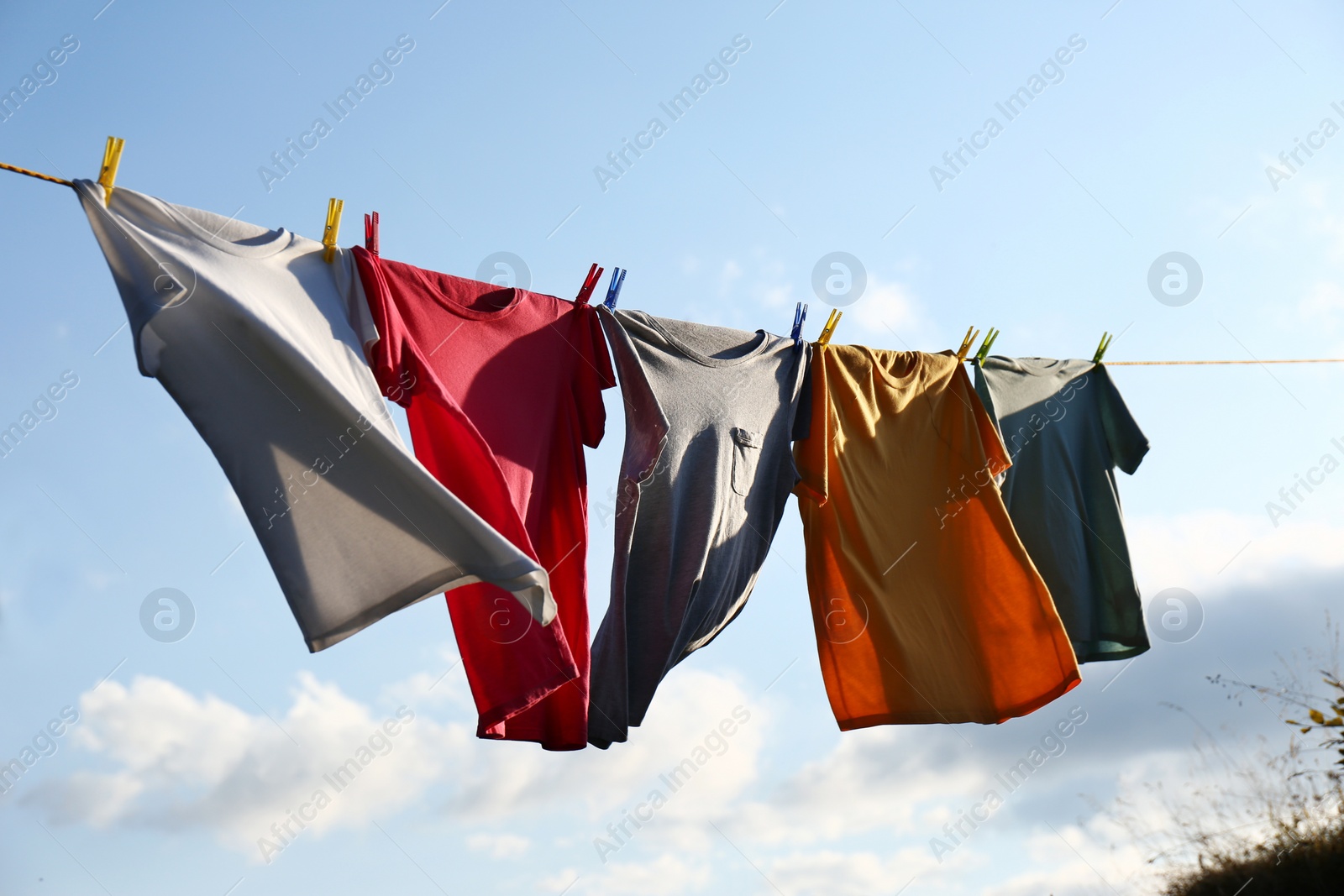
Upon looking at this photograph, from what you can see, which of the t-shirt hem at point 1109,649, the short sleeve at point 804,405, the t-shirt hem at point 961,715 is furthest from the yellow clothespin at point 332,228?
the t-shirt hem at point 1109,649

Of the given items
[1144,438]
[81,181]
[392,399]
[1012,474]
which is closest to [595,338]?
[392,399]

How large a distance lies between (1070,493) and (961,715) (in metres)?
1.22

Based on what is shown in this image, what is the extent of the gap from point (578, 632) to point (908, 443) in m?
1.72

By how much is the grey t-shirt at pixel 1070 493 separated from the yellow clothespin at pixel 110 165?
136 inches

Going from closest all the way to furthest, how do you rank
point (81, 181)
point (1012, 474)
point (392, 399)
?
point (81, 181), point (392, 399), point (1012, 474)

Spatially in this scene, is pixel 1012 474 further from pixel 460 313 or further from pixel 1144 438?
pixel 460 313

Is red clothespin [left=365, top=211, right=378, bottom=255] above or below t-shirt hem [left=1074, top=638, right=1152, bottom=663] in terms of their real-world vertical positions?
above

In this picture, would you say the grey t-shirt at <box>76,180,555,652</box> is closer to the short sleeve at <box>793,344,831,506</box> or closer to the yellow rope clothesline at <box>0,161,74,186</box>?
the yellow rope clothesline at <box>0,161,74,186</box>

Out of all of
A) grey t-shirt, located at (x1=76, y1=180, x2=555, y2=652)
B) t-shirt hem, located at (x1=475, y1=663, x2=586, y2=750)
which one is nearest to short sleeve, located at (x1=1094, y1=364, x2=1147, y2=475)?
t-shirt hem, located at (x1=475, y1=663, x2=586, y2=750)

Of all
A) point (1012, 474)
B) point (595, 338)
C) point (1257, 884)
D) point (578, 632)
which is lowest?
point (1257, 884)

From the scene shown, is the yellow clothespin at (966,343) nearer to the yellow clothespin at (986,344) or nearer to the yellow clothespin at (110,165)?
the yellow clothespin at (986,344)

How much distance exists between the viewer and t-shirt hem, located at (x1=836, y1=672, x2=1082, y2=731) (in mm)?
4457

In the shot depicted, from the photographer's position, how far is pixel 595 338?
4.06 m

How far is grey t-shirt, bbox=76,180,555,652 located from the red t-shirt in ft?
1.08
